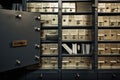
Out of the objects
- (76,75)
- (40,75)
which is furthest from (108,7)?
(40,75)

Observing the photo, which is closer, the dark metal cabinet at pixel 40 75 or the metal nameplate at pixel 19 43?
the metal nameplate at pixel 19 43

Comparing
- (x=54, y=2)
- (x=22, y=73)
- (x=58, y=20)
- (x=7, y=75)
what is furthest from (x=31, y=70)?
(x=54, y=2)

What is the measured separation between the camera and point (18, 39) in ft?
11.5

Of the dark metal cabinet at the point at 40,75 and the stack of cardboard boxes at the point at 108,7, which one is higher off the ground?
the stack of cardboard boxes at the point at 108,7

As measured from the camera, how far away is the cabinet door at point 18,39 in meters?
3.24

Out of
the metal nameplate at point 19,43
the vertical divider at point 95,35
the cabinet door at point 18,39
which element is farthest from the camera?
the vertical divider at point 95,35

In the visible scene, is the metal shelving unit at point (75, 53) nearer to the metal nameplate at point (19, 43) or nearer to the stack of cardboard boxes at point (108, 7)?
the stack of cardboard boxes at point (108, 7)

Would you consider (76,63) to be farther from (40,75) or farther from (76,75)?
(40,75)

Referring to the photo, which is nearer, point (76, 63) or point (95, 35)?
point (95, 35)

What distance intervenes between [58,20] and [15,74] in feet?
3.88

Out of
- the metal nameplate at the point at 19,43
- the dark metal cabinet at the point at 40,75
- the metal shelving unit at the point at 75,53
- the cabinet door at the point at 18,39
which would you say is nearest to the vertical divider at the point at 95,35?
the metal shelving unit at the point at 75,53

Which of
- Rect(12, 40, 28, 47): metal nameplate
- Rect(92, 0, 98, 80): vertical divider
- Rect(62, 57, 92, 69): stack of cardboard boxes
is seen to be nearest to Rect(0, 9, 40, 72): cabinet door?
Rect(12, 40, 28, 47): metal nameplate

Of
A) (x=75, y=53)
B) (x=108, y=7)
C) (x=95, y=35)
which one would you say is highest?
(x=108, y=7)

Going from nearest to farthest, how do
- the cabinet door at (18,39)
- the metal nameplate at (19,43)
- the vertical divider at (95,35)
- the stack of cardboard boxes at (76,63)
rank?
1. the cabinet door at (18,39)
2. the metal nameplate at (19,43)
3. the vertical divider at (95,35)
4. the stack of cardboard boxes at (76,63)
